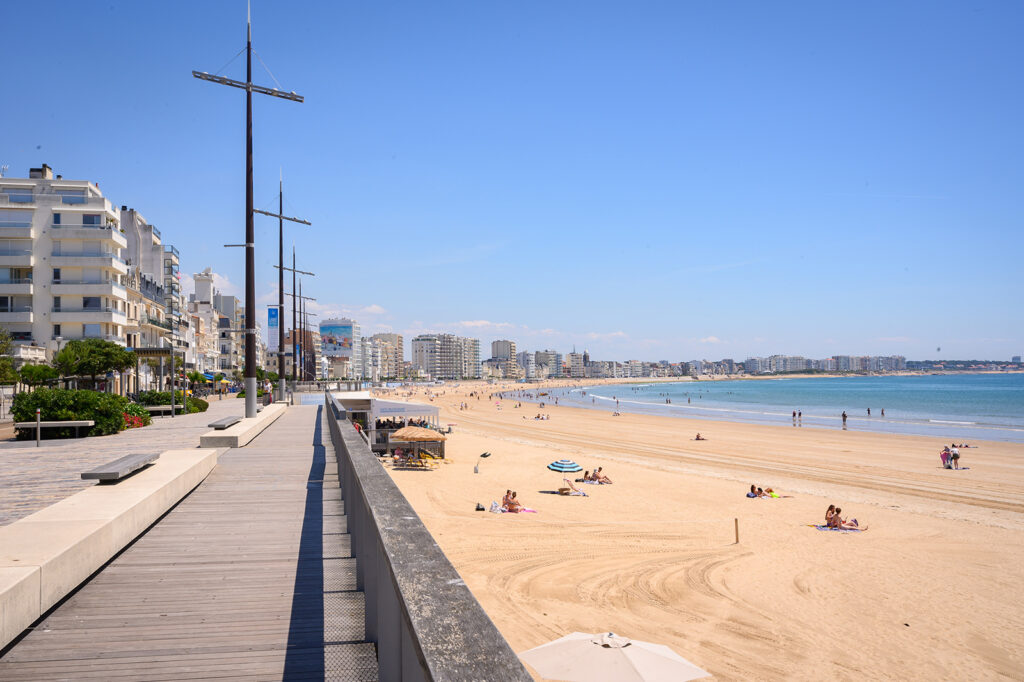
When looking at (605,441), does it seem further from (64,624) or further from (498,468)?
(64,624)

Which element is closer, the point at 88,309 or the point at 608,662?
the point at 608,662

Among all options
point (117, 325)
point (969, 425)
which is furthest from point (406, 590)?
point (969, 425)

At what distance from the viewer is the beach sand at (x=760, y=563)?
1048cm

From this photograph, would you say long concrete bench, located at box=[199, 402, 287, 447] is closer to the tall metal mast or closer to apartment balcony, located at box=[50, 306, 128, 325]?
the tall metal mast

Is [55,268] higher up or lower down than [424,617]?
higher up

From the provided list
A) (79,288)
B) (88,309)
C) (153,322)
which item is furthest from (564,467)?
(153,322)

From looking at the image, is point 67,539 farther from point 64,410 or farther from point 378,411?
point 378,411

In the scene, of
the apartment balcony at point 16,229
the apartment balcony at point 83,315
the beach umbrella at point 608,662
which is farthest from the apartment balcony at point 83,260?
the beach umbrella at point 608,662

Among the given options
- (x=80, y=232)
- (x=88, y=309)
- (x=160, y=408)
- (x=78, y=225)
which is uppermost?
(x=78, y=225)

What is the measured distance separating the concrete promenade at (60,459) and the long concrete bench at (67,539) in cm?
129

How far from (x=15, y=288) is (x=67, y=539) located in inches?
1976

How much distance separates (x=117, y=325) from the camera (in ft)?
156

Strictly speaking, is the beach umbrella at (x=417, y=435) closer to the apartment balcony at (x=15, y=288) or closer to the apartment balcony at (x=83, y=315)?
the apartment balcony at (x=83, y=315)

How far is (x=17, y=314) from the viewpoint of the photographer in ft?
143
